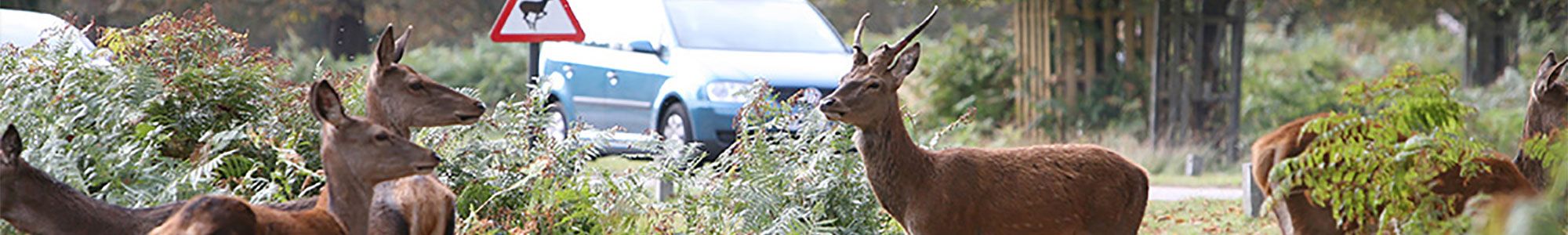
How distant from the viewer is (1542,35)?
964 inches

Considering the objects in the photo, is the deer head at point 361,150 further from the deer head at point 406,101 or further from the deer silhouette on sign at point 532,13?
the deer silhouette on sign at point 532,13

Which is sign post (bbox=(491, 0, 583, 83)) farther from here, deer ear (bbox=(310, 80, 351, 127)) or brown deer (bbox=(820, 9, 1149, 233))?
deer ear (bbox=(310, 80, 351, 127))

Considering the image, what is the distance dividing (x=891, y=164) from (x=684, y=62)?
644cm

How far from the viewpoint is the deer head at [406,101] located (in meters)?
5.99

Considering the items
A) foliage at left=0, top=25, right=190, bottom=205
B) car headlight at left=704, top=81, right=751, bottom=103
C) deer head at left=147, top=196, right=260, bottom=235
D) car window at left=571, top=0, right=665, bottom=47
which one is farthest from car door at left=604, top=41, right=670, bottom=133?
deer head at left=147, top=196, right=260, bottom=235

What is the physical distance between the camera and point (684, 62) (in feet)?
43.2

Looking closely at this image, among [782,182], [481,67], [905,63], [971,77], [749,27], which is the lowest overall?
[782,182]

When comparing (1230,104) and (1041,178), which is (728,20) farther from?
(1041,178)

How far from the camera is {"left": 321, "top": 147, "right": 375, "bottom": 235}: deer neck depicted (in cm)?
540

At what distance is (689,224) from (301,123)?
1.61 metres

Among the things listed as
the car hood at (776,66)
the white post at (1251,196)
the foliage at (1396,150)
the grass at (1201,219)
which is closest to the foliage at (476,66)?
the car hood at (776,66)

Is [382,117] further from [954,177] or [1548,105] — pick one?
[1548,105]

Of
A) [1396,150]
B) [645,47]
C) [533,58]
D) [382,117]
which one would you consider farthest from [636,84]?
[1396,150]

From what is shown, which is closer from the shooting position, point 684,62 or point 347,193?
point 347,193
